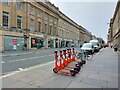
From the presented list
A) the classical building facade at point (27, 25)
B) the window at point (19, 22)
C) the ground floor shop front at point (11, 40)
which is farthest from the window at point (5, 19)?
the window at point (19, 22)

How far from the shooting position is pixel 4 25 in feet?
87.6

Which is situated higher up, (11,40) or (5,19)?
(5,19)

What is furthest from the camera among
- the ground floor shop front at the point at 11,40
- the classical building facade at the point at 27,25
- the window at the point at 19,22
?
the window at the point at 19,22

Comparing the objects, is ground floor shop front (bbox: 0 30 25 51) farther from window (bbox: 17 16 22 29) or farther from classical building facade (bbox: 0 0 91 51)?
window (bbox: 17 16 22 29)

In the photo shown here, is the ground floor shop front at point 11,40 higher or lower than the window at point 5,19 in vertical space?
lower

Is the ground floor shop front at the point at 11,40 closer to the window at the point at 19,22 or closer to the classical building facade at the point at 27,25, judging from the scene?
the classical building facade at the point at 27,25

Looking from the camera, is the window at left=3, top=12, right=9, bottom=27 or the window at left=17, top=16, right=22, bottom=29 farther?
the window at left=17, top=16, right=22, bottom=29

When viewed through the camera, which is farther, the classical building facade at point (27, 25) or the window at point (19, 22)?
the window at point (19, 22)

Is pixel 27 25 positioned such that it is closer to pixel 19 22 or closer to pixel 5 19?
pixel 19 22

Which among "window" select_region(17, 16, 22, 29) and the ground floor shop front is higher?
"window" select_region(17, 16, 22, 29)

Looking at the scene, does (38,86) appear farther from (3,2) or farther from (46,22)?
(46,22)

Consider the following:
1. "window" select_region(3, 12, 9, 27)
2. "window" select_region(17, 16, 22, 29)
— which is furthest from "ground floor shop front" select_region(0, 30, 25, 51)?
"window" select_region(17, 16, 22, 29)

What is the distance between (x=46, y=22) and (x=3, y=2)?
18825 mm

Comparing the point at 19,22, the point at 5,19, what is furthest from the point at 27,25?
the point at 5,19
